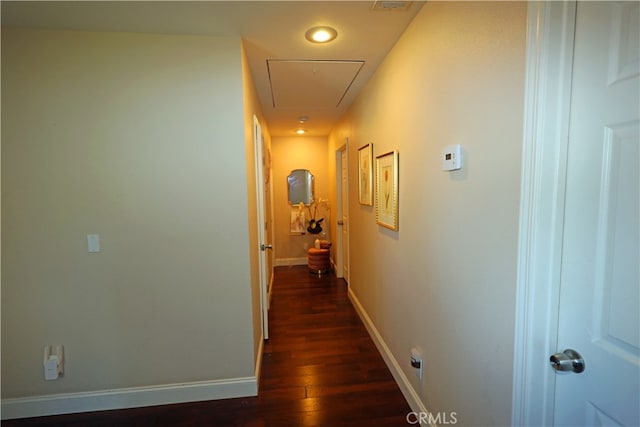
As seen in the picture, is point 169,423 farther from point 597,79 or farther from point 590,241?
point 597,79

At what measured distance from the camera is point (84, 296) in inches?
74.3

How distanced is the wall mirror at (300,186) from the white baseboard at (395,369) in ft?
8.79

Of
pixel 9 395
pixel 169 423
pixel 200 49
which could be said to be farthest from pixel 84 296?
pixel 200 49

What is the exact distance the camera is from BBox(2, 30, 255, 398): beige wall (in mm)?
1782

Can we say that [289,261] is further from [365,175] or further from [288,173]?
[365,175]

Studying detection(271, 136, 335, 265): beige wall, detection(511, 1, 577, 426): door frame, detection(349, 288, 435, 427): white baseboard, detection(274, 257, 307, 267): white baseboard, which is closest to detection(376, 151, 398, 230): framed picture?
detection(349, 288, 435, 427): white baseboard

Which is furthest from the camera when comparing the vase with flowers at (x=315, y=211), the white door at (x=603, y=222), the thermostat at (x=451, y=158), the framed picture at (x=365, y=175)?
the vase with flowers at (x=315, y=211)

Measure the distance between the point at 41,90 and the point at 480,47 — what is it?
234 cm

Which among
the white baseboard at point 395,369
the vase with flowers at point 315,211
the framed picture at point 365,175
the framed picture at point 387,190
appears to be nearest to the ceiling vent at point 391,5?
the framed picture at point 387,190

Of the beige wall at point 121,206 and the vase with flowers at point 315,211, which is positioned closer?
the beige wall at point 121,206

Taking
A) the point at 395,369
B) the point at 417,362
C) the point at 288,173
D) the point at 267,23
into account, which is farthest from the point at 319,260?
the point at 267,23

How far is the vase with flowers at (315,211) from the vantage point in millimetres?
5285

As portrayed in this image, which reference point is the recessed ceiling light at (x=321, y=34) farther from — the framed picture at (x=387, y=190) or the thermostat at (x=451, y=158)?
the thermostat at (x=451, y=158)

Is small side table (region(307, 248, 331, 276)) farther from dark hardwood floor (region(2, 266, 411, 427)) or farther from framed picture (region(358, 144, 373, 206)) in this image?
framed picture (region(358, 144, 373, 206))
